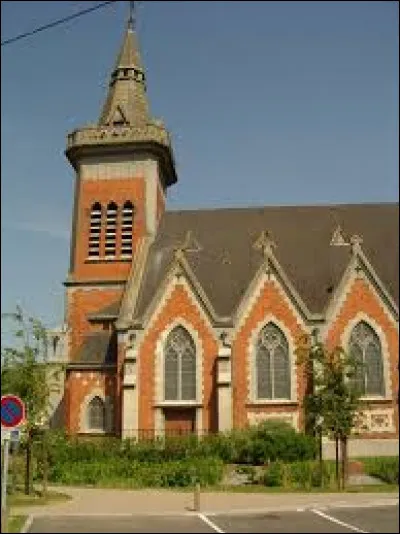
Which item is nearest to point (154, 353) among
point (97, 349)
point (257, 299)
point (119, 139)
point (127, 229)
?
point (97, 349)

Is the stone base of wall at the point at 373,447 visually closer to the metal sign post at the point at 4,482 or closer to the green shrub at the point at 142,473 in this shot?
the green shrub at the point at 142,473

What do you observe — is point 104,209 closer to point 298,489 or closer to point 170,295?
point 170,295

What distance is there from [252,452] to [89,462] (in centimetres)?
662

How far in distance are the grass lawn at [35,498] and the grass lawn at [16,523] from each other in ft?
9.21

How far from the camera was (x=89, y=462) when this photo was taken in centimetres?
2617

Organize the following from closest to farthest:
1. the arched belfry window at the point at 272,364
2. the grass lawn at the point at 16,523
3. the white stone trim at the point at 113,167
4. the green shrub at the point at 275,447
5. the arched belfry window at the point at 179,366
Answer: the grass lawn at the point at 16,523, the green shrub at the point at 275,447, the arched belfry window at the point at 272,364, the arched belfry window at the point at 179,366, the white stone trim at the point at 113,167

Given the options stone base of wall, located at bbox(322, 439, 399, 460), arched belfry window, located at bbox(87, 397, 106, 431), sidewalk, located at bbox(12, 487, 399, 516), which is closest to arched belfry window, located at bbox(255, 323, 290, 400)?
stone base of wall, located at bbox(322, 439, 399, 460)

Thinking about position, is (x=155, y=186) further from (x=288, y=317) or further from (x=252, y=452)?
(x=252, y=452)

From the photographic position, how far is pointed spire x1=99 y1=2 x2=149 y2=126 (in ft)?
136

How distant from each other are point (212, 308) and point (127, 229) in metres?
9.20

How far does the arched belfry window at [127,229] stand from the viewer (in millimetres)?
38531

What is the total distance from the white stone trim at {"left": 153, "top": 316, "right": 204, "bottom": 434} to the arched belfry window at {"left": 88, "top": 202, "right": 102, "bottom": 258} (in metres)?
8.60

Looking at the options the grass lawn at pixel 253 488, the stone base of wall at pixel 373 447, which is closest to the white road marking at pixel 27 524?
the grass lawn at pixel 253 488

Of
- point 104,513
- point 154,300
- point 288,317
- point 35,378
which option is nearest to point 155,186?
point 154,300
